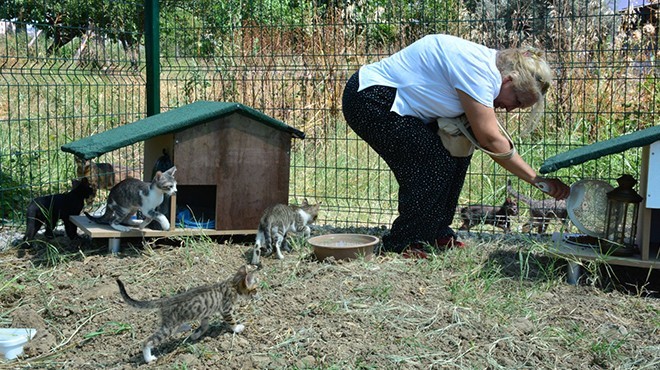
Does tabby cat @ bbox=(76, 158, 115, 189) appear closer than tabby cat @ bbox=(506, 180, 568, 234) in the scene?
No

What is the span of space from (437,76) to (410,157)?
638 mm

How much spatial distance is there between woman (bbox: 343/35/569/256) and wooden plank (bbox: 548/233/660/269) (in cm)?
39

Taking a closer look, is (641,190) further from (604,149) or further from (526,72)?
(526,72)

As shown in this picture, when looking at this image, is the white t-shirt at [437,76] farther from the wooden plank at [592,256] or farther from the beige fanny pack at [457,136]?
the wooden plank at [592,256]

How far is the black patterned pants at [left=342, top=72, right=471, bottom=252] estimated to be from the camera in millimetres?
5414

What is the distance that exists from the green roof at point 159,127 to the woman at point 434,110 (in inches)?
33.8

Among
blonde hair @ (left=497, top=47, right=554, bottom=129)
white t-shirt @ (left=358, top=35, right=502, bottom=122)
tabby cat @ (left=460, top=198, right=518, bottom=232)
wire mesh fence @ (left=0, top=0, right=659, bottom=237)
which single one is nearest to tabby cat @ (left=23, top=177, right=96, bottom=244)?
wire mesh fence @ (left=0, top=0, right=659, bottom=237)

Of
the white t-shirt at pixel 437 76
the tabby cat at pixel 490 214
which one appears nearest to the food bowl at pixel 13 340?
the white t-shirt at pixel 437 76

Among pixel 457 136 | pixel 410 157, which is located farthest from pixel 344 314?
pixel 457 136

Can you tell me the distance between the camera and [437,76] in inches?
208

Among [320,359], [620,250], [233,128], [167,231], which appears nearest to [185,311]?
[320,359]

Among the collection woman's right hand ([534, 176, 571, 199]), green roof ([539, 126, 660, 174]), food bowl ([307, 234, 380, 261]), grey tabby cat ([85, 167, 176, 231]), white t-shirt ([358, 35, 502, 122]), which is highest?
white t-shirt ([358, 35, 502, 122])

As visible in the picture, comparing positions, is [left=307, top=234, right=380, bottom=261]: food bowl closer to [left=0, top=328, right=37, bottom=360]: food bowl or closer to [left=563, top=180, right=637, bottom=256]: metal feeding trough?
[left=563, top=180, right=637, bottom=256]: metal feeding trough

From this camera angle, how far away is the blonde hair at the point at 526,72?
512 cm
